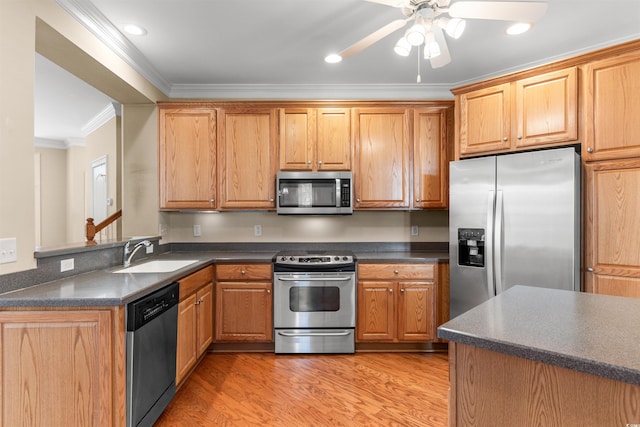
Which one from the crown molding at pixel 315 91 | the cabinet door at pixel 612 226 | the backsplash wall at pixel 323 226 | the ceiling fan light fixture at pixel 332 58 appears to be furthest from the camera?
the backsplash wall at pixel 323 226

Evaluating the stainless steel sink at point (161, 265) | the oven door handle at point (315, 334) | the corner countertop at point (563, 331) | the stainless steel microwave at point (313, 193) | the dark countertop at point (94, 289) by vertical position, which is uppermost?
the stainless steel microwave at point (313, 193)

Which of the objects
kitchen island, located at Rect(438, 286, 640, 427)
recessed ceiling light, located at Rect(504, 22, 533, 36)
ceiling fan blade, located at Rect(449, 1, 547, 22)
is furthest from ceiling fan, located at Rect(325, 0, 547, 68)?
kitchen island, located at Rect(438, 286, 640, 427)

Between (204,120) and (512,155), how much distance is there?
2.77m

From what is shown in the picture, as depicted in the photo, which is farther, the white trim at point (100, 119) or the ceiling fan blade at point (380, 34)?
the white trim at point (100, 119)

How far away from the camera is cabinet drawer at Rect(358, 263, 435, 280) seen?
9.64 feet

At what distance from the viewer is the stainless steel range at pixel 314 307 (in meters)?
2.88

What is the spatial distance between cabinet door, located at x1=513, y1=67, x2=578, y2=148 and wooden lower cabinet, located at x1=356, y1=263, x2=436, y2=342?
135 cm

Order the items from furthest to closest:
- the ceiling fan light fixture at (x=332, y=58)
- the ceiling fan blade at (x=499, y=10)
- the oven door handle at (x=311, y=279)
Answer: the oven door handle at (x=311, y=279) → the ceiling fan light fixture at (x=332, y=58) → the ceiling fan blade at (x=499, y=10)

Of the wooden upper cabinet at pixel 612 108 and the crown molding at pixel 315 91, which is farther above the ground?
the crown molding at pixel 315 91

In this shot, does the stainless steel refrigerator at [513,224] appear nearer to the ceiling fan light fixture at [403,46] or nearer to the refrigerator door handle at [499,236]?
the refrigerator door handle at [499,236]

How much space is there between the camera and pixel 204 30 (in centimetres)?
236

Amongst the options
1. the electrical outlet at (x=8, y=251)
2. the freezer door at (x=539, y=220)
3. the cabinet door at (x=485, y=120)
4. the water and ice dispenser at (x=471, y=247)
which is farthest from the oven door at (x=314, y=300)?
the electrical outlet at (x=8, y=251)

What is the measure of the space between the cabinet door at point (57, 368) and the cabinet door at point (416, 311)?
225 cm

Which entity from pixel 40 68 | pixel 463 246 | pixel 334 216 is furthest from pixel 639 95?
pixel 40 68
